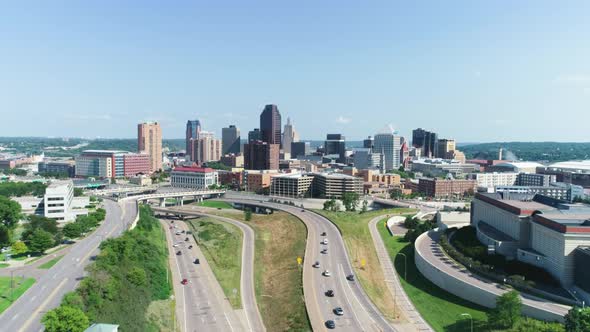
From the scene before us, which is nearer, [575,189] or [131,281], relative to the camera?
[131,281]

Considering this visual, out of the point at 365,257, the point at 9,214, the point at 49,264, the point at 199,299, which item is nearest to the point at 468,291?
the point at 365,257

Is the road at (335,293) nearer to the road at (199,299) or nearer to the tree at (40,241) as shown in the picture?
the road at (199,299)

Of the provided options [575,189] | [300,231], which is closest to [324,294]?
[300,231]

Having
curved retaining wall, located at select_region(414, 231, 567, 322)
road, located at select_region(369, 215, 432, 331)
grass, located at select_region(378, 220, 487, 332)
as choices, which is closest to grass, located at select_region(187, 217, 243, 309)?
road, located at select_region(369, 215, 432, 331)

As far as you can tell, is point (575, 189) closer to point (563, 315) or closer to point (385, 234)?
point (385, 234)

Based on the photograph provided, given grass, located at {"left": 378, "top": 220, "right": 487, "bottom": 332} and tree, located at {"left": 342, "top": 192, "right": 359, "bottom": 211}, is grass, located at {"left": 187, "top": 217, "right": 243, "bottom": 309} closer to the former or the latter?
grass, located at {"left": 378, "top": 220, "right": 487, "bottom": 332}

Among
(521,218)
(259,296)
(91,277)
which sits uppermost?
(521,218)

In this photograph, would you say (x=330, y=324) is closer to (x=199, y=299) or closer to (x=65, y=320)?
(x=199, y=299)
